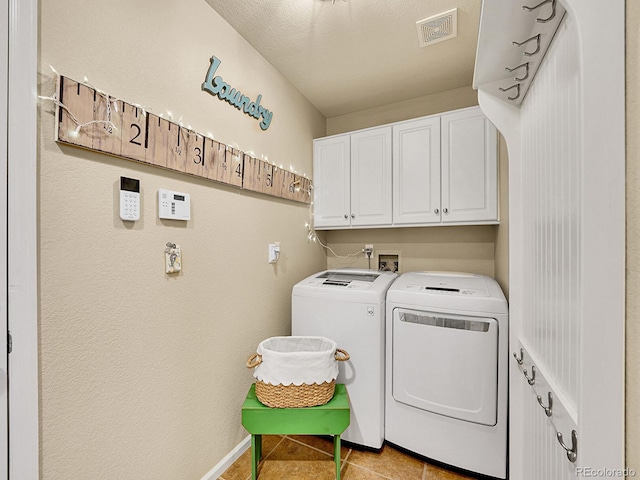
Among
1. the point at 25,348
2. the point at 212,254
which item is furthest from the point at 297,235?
the point at 25,348

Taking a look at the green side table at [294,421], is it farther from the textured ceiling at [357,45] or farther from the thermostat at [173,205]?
the textured ceiling at [357,45]

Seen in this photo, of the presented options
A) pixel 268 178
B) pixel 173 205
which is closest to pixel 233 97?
pixel 268 178

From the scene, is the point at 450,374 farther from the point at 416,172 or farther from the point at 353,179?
the point at 353,179

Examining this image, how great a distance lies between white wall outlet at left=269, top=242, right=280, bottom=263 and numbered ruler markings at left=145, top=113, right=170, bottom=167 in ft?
2.94

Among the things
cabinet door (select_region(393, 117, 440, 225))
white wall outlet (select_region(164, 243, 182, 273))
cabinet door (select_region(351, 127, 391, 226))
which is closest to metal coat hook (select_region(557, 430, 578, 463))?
white wall outlet (select_region(164, 243, 182, 273))

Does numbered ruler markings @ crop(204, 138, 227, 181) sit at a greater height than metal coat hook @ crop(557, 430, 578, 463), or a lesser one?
greater

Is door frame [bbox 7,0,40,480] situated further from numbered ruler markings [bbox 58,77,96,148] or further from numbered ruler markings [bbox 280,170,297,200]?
numbered ruler markings [bbox 280,170,297,200]

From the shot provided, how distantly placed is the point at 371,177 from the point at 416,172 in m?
0.36

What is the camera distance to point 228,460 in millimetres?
1573

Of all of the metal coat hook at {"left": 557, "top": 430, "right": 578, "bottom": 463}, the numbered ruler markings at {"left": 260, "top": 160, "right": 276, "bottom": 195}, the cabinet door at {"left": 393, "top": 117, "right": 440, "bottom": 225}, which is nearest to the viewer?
the metal coat hook at {"left": 557, "top": 430, "right": 578, "bottom": 463}

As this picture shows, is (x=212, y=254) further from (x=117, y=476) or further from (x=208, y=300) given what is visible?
(x=117, y=476)

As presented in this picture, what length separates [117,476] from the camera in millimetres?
1079

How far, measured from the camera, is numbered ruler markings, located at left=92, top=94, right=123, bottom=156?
1014mm

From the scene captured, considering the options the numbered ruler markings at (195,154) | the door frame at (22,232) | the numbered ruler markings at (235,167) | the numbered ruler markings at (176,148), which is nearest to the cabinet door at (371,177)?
the numbered ruler markings at (235,167)
